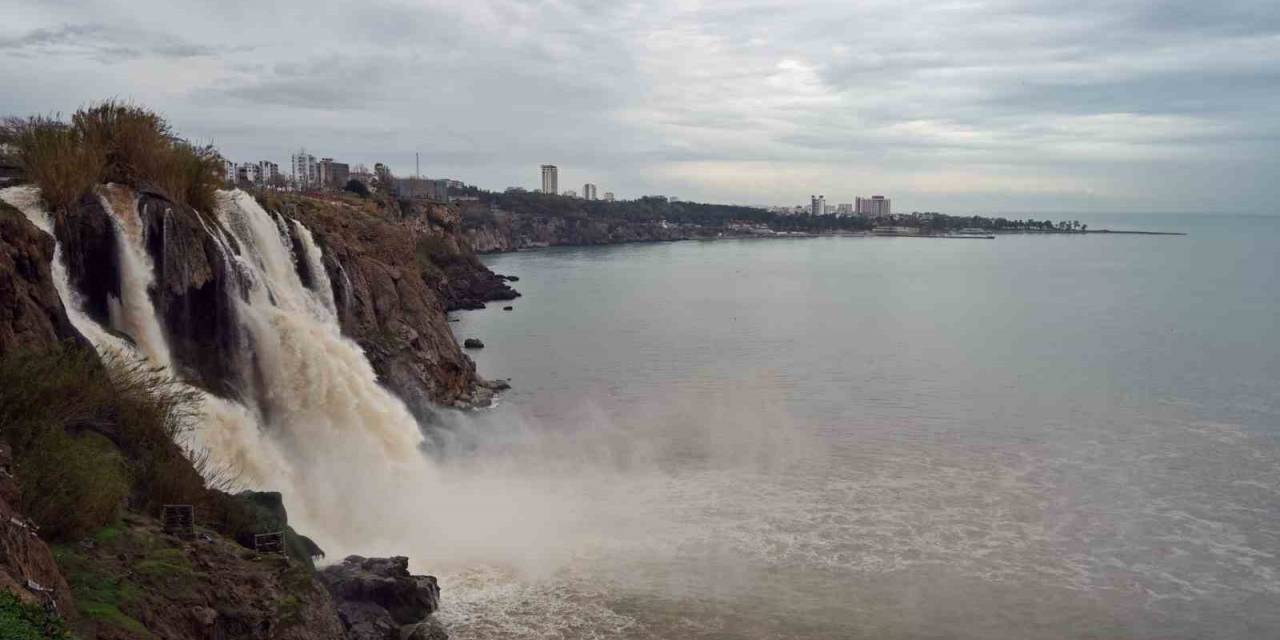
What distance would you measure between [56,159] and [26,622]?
13.9 meters

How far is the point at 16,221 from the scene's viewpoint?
13203mm

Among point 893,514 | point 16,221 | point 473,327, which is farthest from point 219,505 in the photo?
point 473,327

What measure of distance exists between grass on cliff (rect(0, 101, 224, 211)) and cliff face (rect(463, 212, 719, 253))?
96524 mm

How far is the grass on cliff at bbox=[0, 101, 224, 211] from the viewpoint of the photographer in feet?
57.9

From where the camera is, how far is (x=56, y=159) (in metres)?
17.8

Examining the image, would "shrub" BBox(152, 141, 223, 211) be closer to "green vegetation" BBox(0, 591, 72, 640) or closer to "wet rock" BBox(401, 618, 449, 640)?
"wet rock" BBox(401, 618, 449, 640)

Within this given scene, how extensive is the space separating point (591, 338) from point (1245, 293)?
4998 centimetres

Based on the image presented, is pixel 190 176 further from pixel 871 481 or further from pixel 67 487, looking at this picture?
pixel 871 481

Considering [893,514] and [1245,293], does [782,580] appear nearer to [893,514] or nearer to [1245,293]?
[893,514]

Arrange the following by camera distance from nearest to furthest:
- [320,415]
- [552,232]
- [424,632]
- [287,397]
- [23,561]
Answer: [23,561]
[424,632]
[287,397]
[320,415]
[552,232]

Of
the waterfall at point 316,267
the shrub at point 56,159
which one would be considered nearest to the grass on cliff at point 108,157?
the shrub at point 56,159

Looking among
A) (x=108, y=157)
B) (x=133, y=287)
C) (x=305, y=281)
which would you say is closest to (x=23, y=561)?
(x=133, y=287)

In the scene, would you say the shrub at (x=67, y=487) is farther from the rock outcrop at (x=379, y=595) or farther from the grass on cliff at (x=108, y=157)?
the grass on cliff at (x=108, y=157)

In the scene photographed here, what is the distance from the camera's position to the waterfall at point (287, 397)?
1694cm
